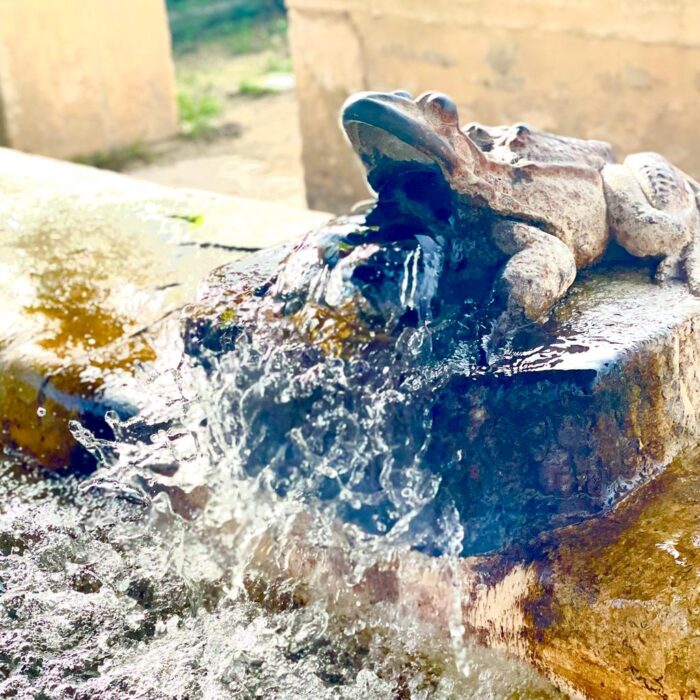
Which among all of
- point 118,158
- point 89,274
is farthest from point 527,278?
point 118,158

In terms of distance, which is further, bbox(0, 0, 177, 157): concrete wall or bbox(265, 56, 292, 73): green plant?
bbox(265, 56, 292, 73): green plant

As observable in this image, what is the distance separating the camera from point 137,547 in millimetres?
2186

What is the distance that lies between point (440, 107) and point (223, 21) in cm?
1083

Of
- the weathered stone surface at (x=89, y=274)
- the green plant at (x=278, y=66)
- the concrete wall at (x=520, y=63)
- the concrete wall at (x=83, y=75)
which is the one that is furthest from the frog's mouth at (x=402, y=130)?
the green plant at (x=278, y=66)

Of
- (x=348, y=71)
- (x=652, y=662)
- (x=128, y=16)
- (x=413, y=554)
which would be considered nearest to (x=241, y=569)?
(x=413, y=554)

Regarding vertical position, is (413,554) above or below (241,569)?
above

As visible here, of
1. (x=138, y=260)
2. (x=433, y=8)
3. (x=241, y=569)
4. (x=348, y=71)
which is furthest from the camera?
(x=348, y=71)

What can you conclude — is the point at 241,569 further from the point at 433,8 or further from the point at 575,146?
the point at 433,8

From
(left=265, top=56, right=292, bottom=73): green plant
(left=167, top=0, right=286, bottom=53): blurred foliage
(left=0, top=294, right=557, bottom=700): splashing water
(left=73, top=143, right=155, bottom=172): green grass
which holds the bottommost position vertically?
(left=73, top=143, right=155, bottom=172): green grass

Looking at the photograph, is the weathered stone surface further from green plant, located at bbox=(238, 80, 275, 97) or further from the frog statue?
green plant, located at bbox=(238, 80, 275, 97)

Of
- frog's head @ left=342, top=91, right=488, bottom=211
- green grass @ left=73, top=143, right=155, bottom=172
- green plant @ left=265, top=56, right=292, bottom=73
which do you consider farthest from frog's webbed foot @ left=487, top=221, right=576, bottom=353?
green plant @ left=265, top=56, right=292, bottom=73

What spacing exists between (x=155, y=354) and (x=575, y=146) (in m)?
1.05

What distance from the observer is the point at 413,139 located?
1811 mm

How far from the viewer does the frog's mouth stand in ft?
5.90
